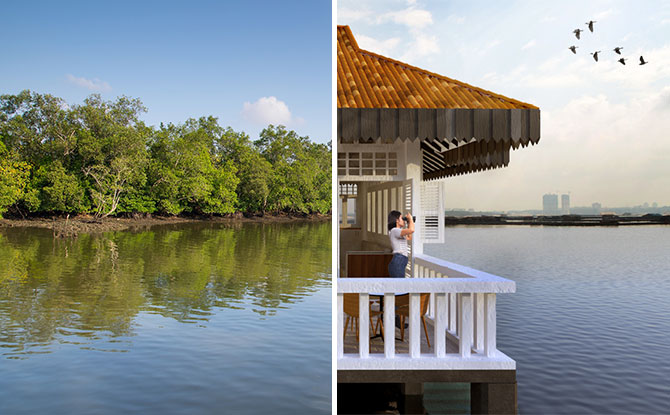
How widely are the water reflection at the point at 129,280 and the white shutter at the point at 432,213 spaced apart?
40.2 ft

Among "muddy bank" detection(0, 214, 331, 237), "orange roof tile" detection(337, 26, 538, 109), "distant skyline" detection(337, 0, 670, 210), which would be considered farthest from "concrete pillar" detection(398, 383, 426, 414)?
"muddy bank" detection(0, 214, 331, 237)

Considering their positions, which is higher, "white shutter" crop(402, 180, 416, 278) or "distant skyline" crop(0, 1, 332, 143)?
"distant skyline" crop(0, 1, 332, 143)

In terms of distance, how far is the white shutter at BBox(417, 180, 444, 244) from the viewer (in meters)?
9.42

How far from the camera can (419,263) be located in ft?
29.0

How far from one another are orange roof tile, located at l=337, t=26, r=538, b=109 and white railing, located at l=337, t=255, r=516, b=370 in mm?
2062

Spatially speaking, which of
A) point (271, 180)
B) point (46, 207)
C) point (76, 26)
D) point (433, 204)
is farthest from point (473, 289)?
point (76, 26)

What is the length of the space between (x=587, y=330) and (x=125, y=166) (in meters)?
46.4

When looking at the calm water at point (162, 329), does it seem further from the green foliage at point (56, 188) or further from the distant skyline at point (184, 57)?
the distant skyline at point (184, 57)

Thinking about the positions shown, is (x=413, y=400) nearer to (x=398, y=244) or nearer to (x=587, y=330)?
(x=398, y=244)

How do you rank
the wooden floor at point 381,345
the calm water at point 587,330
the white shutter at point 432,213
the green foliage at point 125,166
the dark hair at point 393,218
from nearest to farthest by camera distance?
the wooden floor at point 381,345 < the dark hair at point 393,218 < the white shutter at point 432,213 < the calm water at point 587,330 < the green foliage at point 125,166

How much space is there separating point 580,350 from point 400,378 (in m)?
10.1

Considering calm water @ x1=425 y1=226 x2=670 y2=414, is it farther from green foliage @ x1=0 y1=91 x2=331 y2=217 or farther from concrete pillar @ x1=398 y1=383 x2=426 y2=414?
green foliage @ x1=0 y1=91 x2=331 y2=217

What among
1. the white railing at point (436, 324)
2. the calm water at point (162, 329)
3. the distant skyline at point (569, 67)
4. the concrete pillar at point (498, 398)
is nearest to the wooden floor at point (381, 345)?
the white railing at point (436, 324)

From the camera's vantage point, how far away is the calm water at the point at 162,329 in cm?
1437
